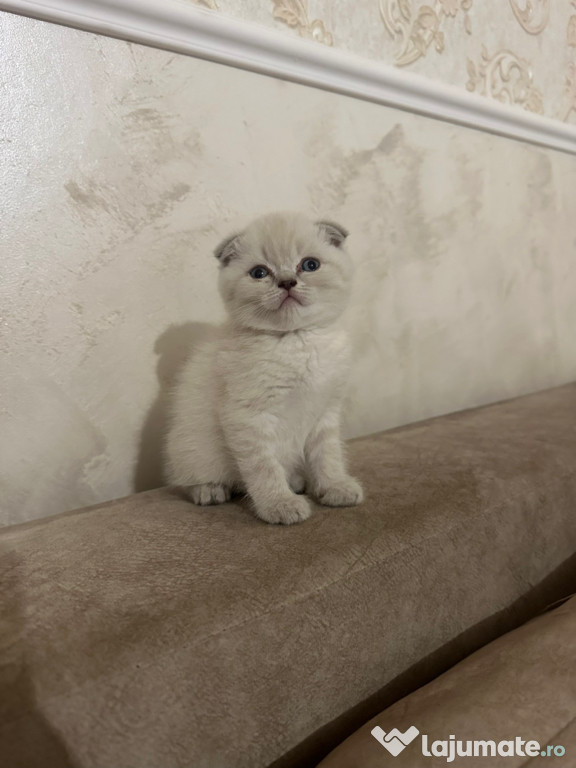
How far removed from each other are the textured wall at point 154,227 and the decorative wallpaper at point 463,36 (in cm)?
12

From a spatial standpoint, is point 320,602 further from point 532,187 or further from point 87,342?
point 532,187

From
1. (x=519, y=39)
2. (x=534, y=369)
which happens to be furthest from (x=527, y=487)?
(x=519, y=39)

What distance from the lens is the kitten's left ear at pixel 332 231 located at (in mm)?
844

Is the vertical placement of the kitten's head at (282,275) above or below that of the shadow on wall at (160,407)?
above

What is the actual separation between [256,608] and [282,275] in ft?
1.45

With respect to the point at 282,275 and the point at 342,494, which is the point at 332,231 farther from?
the point at 342,494

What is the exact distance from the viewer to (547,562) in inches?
32.1

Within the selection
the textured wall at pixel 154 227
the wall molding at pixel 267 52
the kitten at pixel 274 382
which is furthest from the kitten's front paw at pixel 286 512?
the wall molding at pixel 267 52

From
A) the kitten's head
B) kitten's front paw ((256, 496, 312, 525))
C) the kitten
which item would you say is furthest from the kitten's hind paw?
the kitten's head

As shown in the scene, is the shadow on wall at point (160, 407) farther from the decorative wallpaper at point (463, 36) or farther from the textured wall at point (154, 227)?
the decorative wallpaper at point (463, 36)

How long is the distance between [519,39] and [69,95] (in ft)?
4.31

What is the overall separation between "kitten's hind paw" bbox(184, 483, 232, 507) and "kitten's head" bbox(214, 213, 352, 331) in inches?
10.3

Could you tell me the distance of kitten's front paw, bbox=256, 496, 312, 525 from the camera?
0.73 m

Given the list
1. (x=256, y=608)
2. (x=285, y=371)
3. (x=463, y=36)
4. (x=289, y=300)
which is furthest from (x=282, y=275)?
(x=463, y=36)
